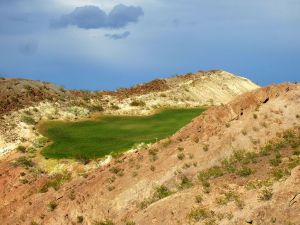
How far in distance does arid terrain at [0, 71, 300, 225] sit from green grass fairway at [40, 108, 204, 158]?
5.15ft

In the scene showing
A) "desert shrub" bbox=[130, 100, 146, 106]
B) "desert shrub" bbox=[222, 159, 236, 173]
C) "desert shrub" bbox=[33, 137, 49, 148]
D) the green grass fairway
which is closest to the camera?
"desert shrub" bbox=[222, 159, 236, 173]

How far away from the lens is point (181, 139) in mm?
27562

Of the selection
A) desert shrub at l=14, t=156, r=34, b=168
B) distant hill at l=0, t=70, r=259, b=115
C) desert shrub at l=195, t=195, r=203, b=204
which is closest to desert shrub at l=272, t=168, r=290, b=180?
desert shrub at l=195, t=195, r=203, b=204

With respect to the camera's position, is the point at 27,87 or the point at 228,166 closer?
the point at 228,166

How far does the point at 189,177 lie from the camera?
78.6 ft

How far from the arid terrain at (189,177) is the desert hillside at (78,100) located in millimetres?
6201

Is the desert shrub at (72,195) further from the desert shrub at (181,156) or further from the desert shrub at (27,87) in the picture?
the desert shrub at (27,87)

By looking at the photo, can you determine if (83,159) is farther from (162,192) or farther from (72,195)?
(162,192)

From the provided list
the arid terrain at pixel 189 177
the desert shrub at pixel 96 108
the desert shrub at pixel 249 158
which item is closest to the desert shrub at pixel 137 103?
the desert shrub at pixel 96 108

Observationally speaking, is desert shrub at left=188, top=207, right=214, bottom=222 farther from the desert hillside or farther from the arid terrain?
the desert hillside

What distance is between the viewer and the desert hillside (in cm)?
4609

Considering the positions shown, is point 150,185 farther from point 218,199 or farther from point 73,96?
point 73,96

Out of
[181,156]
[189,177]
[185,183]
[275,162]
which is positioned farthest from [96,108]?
[275,162]

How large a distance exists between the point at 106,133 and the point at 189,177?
17945 mm
